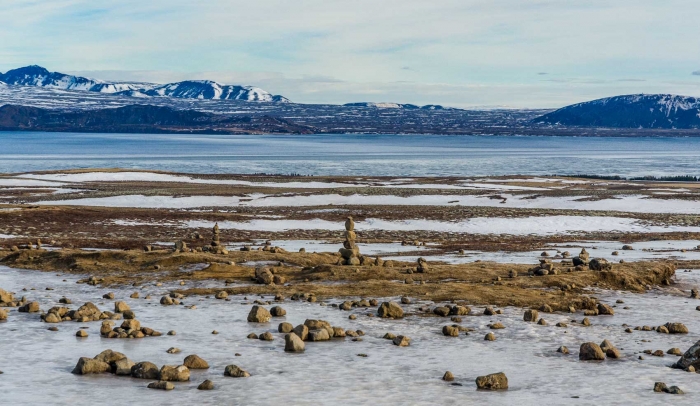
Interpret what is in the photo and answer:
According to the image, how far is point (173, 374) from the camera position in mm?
17109

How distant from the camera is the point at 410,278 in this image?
3058cm

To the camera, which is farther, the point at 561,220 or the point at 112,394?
Result: the point at 561,220

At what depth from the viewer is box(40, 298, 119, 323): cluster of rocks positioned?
2328cm

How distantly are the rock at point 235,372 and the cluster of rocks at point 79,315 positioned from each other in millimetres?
7300

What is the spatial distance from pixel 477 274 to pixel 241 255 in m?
11.2

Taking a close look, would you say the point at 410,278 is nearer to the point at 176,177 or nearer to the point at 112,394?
the point at 112,394

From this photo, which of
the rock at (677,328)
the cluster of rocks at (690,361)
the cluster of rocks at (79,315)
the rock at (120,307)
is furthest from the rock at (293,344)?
the rock at (677,328)

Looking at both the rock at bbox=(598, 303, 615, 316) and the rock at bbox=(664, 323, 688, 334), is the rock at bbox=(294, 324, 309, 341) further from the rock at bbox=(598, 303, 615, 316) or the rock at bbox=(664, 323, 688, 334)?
the rock at bbox=(664, 323, 688, 334)

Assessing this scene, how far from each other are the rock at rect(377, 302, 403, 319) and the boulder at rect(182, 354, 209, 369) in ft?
23.6

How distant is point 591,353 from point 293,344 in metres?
7.13

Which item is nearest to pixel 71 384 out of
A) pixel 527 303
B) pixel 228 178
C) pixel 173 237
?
pixel 527 303

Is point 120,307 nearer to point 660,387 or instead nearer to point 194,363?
point 194,363

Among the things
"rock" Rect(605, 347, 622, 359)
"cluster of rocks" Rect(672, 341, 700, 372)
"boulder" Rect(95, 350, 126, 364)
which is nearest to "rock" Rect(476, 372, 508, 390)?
"rock" Rect(605, 347, 622, 359)

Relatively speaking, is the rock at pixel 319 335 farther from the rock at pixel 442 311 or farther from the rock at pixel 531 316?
the rock at pixel 531 316
